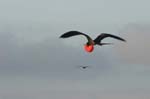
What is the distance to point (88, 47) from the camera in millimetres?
50375

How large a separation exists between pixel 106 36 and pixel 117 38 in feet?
17.4

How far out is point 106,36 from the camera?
57.7m

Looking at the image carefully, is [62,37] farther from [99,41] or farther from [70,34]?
[99,41]

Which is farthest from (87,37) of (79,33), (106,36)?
(106,36)

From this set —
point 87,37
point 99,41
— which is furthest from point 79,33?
point 99,41

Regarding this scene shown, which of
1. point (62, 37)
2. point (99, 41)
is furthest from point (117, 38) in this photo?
point (62, 37)

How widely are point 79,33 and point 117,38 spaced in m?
5.55

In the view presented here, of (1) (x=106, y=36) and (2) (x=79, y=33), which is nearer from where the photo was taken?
(2) (x=79, y=33)

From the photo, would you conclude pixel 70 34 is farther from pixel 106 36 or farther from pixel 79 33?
pixel 106 36

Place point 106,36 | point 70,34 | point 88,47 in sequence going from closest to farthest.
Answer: point 88,47, point 70,34, point 106,36

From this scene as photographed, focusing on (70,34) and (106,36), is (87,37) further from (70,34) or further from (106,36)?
(106,36)

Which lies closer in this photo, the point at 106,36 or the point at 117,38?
the point at 117,38

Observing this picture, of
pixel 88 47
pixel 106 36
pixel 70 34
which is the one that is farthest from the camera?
pixel 106 36

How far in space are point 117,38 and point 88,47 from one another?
485 centimetres
